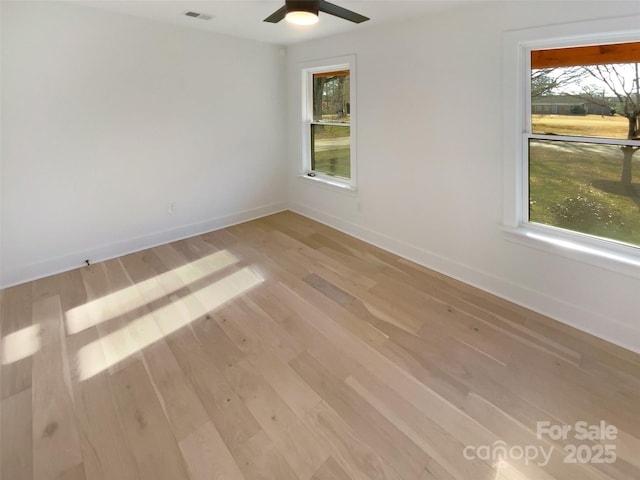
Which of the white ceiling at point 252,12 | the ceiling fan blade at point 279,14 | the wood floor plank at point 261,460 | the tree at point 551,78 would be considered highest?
the white ceiling at point 252,12

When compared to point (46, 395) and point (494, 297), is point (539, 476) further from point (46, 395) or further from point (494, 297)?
point (46, 395)

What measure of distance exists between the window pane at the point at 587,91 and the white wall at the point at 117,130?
3.22 metres

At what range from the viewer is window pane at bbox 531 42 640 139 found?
207 cm

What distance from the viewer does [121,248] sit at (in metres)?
3.63

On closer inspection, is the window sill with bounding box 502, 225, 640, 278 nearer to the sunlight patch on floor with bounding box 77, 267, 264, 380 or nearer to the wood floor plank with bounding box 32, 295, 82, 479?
the sunlight patch on floor with bounding box 77, 267, 264, 380

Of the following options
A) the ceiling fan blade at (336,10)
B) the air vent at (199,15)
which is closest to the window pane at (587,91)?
the ceiling fan blade at (336,10)

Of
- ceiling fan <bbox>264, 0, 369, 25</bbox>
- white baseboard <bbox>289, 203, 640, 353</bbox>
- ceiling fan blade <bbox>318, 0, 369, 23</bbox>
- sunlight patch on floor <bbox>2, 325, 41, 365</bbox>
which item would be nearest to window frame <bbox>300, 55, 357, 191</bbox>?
white baseboard <bbox>289, 203, 640, 353</bbox>

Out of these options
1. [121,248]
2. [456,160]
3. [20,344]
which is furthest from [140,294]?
[456,160]

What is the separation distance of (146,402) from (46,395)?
58cm

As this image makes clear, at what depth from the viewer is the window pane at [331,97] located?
159 inches

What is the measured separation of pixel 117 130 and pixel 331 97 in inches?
96.2

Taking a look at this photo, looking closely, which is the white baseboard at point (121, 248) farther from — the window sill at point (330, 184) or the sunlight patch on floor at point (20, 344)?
the sunlight patch on floor at point (20, 344)

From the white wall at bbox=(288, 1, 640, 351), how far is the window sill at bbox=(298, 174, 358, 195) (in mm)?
156

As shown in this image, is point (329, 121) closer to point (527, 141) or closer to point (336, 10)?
point (336, 10)
